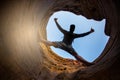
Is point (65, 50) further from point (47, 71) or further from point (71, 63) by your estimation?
point (47, 71)

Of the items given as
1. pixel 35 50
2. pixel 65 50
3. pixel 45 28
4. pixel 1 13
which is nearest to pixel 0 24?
pixel 1 13

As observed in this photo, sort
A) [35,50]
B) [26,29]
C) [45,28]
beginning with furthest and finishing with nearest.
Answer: [45,28]
[35,50]
[26,29]

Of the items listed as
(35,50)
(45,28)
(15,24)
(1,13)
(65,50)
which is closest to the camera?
(1,13)

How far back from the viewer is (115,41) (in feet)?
18.1

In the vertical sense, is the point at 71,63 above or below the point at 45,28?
below

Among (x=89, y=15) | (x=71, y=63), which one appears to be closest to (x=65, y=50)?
(x=71, y=63)

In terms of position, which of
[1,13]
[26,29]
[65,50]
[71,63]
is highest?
[1,13]

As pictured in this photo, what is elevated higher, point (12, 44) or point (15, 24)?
point (15, 24)

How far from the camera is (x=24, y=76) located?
536 centimetres

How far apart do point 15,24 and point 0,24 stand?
1.26ft

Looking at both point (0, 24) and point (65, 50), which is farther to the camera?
Answer: point (65, 50)

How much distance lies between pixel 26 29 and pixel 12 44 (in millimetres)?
533

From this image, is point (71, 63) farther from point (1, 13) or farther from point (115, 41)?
point (1, 13)

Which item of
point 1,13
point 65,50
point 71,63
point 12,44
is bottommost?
point 71,63
